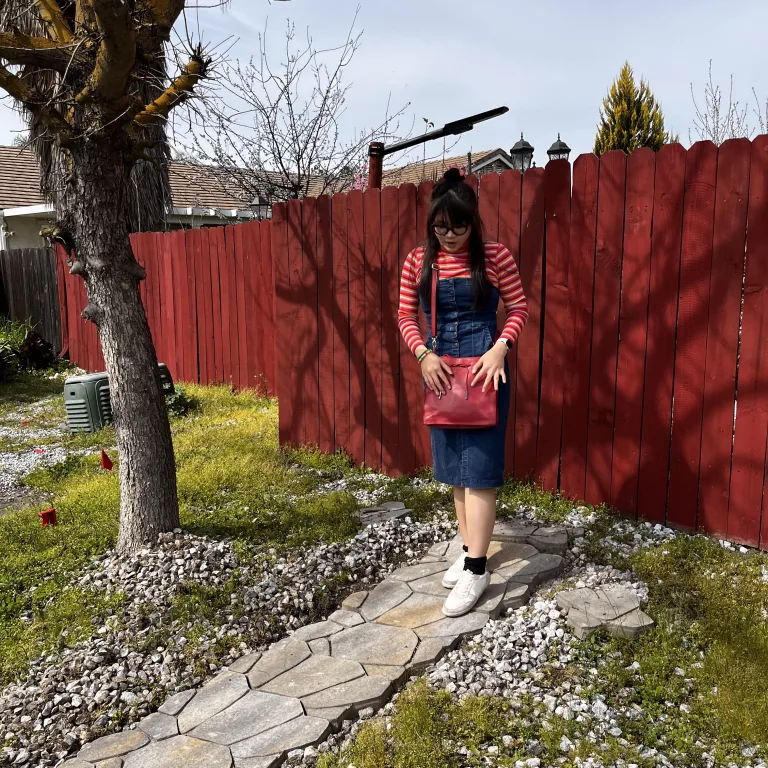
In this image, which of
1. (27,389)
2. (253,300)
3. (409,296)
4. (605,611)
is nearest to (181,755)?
(605,611)

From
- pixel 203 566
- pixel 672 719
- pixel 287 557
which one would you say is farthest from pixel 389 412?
pixel 672 719

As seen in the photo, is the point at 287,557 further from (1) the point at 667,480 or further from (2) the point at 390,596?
(1) the point at 667,480

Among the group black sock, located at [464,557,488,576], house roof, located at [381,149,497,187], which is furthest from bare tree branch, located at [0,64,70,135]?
house roof, located at [381,149,497,187]

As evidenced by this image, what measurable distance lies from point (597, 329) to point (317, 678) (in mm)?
2472

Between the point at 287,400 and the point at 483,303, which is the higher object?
the point at 483,303

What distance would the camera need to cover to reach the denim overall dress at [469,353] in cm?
283

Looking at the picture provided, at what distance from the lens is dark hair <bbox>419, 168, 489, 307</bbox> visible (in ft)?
8.70

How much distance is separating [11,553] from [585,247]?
3.76 m

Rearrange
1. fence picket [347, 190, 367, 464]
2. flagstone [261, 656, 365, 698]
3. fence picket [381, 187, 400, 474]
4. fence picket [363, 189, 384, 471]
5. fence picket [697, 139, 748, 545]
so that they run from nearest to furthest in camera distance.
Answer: flagstone [261, 656, 365, 698] < fence picket [697, 139, 748, 545] < fence picket [381, 187, 400, 474] < fence picket [363, 189, 384, 471] < fence picket [347, 190, 367, 464]

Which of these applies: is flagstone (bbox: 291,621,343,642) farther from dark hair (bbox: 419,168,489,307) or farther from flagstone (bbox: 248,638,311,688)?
dark hair (bbox: 419,168,489,307)

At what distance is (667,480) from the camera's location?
373 centimetres

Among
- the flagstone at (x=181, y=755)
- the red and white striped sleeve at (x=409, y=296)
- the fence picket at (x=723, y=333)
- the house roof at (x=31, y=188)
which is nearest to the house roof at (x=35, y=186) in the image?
the house roof at (x=31, y=188)

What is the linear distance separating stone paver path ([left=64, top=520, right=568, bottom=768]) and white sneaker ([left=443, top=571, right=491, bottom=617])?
0.13 ft

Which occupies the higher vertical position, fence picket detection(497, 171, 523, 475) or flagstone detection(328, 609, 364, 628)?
fence picket detection(497, 171, 523, 475)
